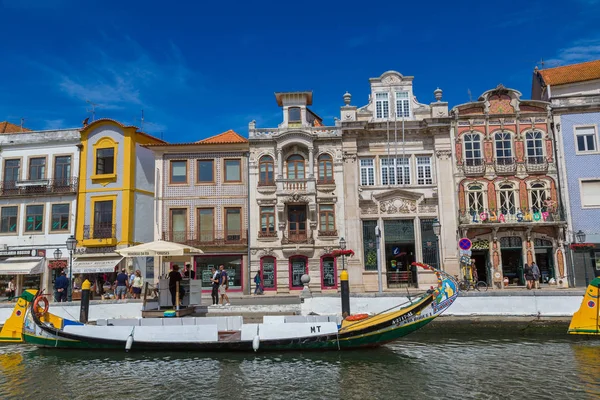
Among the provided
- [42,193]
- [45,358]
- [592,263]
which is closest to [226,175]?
[42,193]

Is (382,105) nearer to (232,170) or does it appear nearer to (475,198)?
(475,198)

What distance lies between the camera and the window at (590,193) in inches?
1144

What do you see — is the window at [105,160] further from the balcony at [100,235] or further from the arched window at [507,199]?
the arched window at [507,199]

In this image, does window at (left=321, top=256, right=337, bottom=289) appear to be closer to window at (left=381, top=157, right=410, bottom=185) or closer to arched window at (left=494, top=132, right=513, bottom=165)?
window at (left=381, top=157, right=410, bottom=185)

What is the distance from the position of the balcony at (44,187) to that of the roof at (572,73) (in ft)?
103

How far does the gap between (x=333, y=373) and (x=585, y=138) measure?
973 inches

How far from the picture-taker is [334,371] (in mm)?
13516

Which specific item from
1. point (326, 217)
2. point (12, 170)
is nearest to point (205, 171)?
point (326, 217)

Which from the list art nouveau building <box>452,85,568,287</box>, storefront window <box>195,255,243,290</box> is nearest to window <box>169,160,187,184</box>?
storefront window <box>195,255,243,290</box>

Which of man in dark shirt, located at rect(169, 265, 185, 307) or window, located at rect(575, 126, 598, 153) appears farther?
window, located at rect(575, 126, 598, 153)

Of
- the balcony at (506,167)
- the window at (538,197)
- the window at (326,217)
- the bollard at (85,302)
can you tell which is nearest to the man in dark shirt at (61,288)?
the bollard at (85,302)

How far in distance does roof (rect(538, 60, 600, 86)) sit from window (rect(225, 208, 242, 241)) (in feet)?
70.9

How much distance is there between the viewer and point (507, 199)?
2972cm

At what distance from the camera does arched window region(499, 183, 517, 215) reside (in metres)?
29.5
